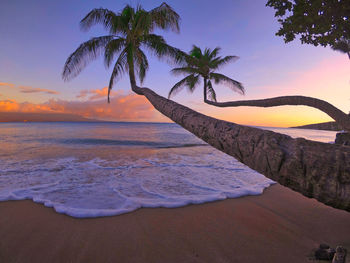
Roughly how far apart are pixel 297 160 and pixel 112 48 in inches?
295

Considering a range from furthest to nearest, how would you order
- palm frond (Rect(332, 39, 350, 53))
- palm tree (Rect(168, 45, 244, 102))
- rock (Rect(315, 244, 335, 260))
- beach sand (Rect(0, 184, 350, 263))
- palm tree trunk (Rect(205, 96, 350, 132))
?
1. palm tree (Rect(168, 45, 244, 102))
2. palm frond (Rect(332, 39, 350, 53))
3. palm tree trunk (Rect(205, 96, 350, 132))
4. beach sand (Rect(0, 184, 350, 263))
5. rock (Rect(315, 244, 335, 260))

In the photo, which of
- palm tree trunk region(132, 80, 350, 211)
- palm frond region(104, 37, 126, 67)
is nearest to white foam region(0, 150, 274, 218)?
palm tree trunk region(132, 80, 350, 211)

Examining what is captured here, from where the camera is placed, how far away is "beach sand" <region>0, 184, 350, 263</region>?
7.56 feet

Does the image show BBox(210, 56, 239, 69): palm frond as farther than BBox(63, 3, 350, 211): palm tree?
Yes

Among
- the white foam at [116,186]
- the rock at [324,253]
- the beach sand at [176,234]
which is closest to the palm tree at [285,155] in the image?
the beach sand at [176,234]

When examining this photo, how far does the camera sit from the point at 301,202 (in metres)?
4.06

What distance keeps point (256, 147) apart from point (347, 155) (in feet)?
1.50

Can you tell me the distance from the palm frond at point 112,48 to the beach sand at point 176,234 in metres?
5.71

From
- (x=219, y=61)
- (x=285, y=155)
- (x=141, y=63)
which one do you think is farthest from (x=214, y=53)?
(x=285, y=155)

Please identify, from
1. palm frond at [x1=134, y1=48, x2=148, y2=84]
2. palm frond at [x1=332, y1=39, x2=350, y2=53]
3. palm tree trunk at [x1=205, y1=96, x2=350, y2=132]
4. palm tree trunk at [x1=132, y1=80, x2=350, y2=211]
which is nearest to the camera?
palm tree trunk at [x1=132, y1=80, x2=350, y2=211]

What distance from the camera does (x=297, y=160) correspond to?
99 centimetres

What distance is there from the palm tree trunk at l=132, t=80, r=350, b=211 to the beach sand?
5.91ft

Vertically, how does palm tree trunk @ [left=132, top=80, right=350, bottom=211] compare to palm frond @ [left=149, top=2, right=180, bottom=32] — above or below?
below

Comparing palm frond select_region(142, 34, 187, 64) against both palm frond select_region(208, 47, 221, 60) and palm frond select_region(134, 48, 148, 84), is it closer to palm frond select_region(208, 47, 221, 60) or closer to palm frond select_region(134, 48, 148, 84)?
palm frond select_region(134, 48, 148, 84)
